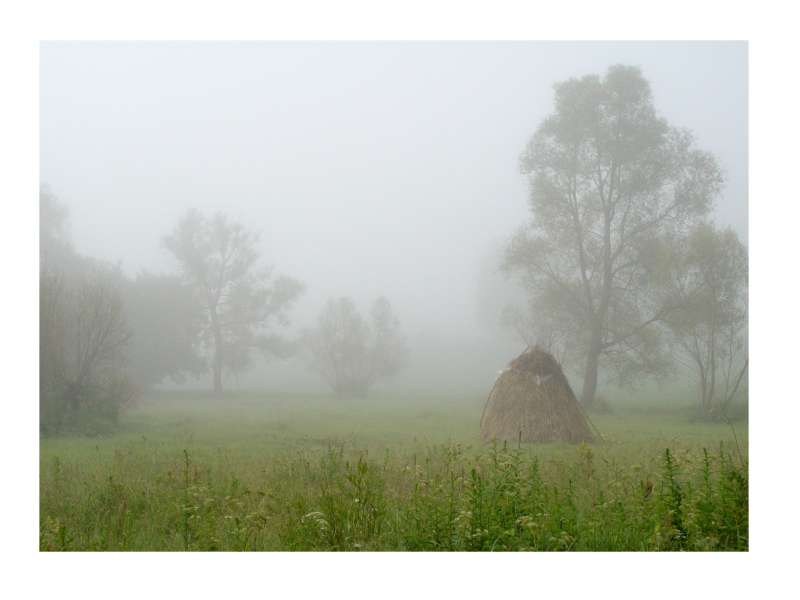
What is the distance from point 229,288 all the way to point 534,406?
5.63 meters

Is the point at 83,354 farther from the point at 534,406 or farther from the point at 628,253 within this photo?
the point at 628,253


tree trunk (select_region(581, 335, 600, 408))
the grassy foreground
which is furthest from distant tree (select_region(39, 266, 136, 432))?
tree trunk (select_region(581, 335, 600, 408))

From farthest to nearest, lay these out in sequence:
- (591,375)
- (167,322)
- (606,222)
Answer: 1. (591,375)
2. (606,222)
3. (167,322)

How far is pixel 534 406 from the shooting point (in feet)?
37.9

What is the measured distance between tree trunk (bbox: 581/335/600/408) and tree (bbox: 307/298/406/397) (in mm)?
3215

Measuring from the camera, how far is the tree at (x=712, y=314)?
35.5 feet

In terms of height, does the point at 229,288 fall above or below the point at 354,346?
above

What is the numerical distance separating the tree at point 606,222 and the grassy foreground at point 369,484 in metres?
1.59

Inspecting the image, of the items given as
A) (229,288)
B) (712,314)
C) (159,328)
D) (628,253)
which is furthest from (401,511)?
(712,314)

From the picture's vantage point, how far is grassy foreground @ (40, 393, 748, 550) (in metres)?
6.24

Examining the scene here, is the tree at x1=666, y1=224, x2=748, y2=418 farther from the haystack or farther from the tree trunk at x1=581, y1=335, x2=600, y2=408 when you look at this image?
the haystack

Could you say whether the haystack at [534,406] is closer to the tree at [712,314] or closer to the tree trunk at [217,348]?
the tree at [712,314]

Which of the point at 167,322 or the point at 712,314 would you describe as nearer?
the point at 167,322

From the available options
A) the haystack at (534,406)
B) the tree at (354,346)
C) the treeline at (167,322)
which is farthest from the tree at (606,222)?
the treeline at (167,322)
